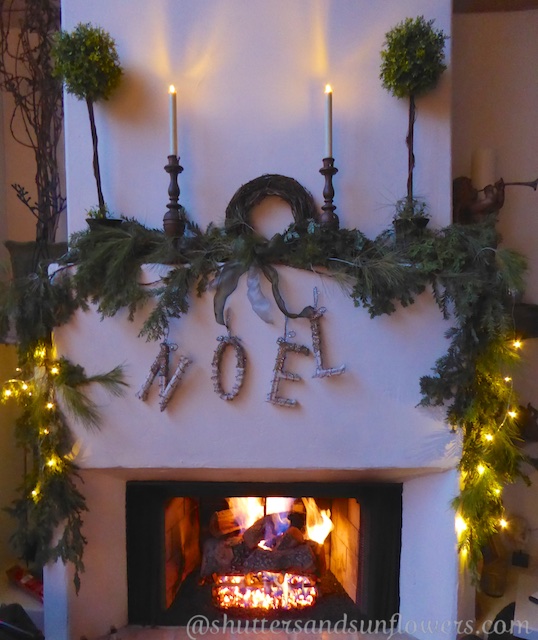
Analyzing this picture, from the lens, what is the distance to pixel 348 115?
141 cm

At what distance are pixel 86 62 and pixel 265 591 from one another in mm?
1819

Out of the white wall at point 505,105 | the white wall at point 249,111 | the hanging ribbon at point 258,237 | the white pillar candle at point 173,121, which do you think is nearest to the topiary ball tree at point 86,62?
the white wall at point 249,111

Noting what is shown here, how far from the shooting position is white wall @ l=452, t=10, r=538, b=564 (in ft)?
5.54

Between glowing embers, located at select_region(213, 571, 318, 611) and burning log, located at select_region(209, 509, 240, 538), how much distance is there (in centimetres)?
15

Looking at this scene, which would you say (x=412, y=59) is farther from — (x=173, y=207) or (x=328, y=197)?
(x=173, y=207)

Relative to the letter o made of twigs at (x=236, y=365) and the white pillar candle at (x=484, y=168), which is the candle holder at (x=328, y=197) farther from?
the white pillar candle at (x=484, y=168)

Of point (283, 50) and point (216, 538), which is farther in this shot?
point (216, 538)

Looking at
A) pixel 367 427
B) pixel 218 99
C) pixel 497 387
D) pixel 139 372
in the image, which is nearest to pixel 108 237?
pixel 139 372

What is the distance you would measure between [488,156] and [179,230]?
111cm

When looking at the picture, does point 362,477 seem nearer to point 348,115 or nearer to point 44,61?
point 348,115

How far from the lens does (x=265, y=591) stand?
166 centimetres

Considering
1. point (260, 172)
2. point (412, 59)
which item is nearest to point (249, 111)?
point (260, 172)

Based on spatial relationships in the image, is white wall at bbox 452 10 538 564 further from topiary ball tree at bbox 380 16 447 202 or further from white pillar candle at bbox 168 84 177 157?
white pillar candle at bbox 168 84 177 157

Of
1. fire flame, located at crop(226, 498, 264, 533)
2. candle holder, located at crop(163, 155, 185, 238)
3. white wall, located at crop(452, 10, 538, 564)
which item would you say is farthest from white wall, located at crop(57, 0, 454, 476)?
fire flame, located at crop(226, 498, 264, 533)
